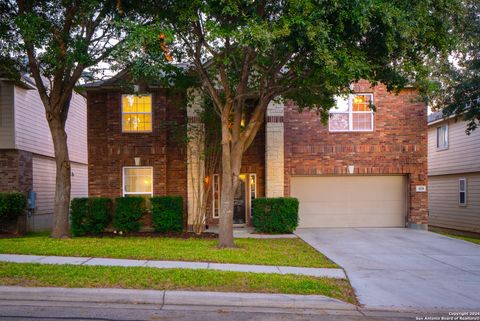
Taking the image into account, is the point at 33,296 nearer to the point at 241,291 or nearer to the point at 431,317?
the point at 241,291

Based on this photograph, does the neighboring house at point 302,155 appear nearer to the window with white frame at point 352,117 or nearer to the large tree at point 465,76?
the window with white frame at point 352,117

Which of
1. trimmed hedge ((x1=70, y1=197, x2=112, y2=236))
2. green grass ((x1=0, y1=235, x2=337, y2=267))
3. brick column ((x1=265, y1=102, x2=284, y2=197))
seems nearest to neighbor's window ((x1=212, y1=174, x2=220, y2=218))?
brick column ((x1=265, y1=102, x2=284, y2=197))

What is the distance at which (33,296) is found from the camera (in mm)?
7543

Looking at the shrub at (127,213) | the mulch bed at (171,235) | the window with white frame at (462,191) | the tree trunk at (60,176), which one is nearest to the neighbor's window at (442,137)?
the window with white frame at (462,191)

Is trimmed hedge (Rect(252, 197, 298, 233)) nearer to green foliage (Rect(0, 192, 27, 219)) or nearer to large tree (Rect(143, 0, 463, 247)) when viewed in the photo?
large tree (Rect(143, 0, 463, 247))

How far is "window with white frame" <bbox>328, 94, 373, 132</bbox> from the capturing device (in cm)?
1800

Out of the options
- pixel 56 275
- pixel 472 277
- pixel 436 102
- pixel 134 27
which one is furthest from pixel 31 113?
pixel 472 277

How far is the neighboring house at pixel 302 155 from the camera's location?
17781 mm

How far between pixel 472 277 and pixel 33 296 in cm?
826

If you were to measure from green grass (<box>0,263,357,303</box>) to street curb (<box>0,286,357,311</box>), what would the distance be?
234mm

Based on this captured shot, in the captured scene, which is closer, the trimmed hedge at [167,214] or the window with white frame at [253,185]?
the trimmed hedge at [167,214]

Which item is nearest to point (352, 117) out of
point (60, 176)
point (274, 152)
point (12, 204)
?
point (274, 152)

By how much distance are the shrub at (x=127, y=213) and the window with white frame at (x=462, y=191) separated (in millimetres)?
15772

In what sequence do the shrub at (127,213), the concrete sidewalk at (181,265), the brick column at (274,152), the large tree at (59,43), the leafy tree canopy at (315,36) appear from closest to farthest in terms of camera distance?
1. the concrete sidewalk at (181,265)
2. the leafy tree canopy at (315,36)
3. the large tree at (59,43)
4. the shrub at (127,213)
5. the brick column at (274,152)
